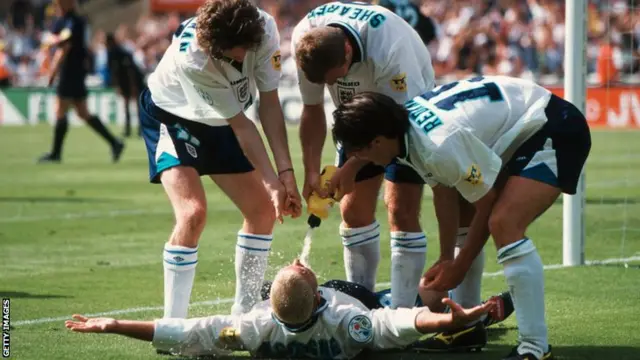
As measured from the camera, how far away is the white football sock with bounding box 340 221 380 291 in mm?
7434

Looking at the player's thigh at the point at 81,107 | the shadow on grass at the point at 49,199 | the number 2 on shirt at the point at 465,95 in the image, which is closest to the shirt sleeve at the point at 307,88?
the number 2 on shirt at the point at 465,95

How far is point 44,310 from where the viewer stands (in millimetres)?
7707

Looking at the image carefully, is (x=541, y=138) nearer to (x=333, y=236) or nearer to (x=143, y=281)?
(x=143, y=281)

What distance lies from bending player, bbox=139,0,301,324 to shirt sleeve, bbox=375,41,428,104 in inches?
25.6

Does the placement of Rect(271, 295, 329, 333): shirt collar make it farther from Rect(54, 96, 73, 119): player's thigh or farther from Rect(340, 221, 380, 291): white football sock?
Rect(54, 96, 73, 119): player's thigh

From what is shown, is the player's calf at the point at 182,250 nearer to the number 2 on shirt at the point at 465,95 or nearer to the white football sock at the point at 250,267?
the white football sock at the point at 250,267

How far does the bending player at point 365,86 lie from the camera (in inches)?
244

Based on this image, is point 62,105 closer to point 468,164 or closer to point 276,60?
point 276,60

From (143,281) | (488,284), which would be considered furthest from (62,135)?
(488,284)

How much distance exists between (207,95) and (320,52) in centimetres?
82

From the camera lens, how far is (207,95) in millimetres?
6582

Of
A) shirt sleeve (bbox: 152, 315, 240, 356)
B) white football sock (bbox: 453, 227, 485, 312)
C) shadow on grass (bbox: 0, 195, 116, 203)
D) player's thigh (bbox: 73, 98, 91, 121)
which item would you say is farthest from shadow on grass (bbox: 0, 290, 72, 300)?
player's thigh (bbox: 73, 98, 91, 121)

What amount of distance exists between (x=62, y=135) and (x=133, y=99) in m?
9.25

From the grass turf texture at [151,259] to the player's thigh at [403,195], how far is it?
0.85 m
